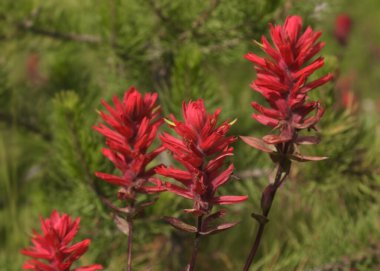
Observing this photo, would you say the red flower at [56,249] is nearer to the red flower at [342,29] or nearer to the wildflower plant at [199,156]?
the wildflower plant at [199,156]

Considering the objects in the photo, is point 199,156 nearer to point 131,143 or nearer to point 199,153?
point 199,153

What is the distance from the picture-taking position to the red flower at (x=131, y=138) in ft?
2.46

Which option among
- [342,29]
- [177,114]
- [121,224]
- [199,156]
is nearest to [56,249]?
[121,224]

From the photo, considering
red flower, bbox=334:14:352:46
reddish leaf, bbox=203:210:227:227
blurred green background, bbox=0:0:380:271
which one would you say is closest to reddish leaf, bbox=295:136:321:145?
reddish leaf, bbox=203:210:227:227

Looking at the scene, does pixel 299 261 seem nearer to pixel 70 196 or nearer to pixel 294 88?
pixel 70 196

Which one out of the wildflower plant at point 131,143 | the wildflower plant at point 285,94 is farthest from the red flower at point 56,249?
the wildflower plant at point 285,94

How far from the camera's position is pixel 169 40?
131 cm

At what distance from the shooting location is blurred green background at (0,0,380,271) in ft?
3.84

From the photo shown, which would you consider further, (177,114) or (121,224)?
(177,114)

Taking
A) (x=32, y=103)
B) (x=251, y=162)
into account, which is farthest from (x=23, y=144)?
(x=251, y=162)

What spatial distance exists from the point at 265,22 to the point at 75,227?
0.67 meters

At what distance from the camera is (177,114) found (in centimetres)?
120

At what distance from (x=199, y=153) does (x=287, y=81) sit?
139mm

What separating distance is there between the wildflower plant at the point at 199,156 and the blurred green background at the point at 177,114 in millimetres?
440
